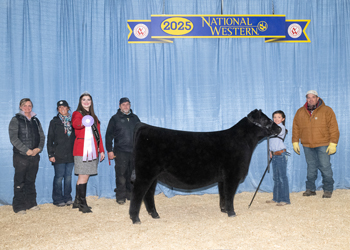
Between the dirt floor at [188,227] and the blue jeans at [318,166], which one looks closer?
the dirt floor at [188,227]

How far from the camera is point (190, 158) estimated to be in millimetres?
3260

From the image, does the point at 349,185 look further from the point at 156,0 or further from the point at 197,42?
the point at 156,0

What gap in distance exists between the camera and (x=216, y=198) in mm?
4715

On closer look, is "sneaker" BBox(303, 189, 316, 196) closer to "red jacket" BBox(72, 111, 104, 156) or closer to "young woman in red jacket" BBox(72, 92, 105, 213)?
"young woman in red jacket" BBox(72, 92, 105, 213)

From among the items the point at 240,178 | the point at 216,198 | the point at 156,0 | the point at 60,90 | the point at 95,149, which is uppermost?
the point at 156,0

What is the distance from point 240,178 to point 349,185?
298 cm

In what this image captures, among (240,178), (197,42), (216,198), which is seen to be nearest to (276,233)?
(240,178)

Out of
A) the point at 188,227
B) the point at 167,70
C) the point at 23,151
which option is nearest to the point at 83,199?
the point at 23,151

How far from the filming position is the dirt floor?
2691 mm

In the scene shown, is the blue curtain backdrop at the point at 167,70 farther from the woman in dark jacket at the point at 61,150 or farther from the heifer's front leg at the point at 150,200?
the heifer's front leg at the point at 150,200

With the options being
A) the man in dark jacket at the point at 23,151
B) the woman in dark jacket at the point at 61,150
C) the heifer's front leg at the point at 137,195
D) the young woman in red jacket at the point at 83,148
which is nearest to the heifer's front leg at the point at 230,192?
the heifer's front leg at the point at 137,195

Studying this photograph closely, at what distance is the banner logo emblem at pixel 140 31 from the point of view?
16.1ft

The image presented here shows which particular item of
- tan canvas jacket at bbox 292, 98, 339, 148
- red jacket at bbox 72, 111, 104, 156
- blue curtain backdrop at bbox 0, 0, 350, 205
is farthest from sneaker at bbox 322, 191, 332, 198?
red jacket at bbox 72, 111, 104, 156

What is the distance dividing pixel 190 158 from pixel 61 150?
85.1 inches
